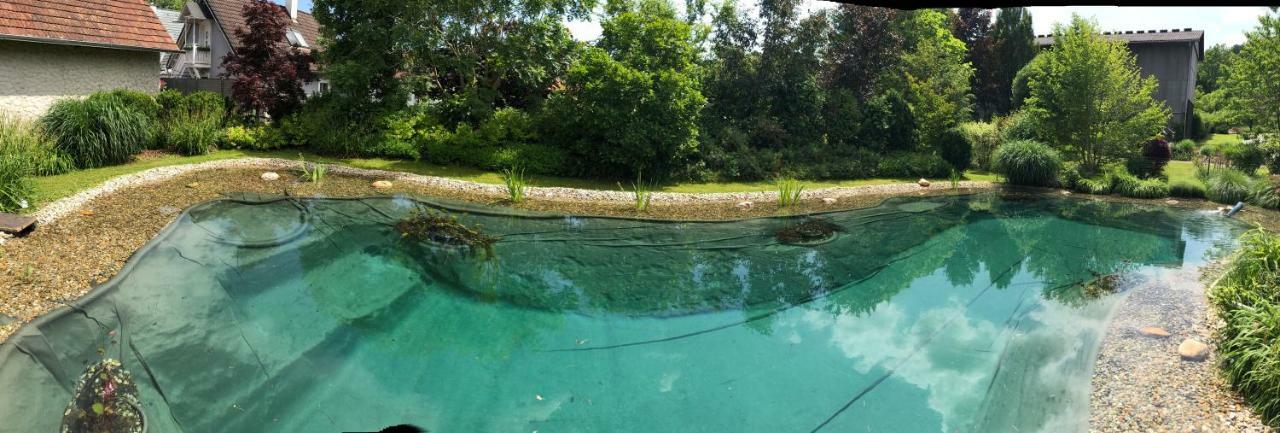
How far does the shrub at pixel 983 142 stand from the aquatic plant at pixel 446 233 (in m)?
15.9

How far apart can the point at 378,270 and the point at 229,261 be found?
1716mm

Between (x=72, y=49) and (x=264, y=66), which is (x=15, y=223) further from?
(x=264, y=66)

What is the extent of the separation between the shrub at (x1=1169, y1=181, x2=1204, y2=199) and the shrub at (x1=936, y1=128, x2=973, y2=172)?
15.2 feet

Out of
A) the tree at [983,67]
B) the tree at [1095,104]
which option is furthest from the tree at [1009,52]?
the tree at [1095,104]

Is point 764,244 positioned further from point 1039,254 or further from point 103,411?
point 103,411

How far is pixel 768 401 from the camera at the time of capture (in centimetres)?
612

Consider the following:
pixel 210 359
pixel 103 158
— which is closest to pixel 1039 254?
pixel 210 359

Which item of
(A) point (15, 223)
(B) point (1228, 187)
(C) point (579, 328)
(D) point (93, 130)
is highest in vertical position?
(D) point (93, 130)

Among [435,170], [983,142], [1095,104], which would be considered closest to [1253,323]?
[435,170]

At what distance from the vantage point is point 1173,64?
88.1 feet

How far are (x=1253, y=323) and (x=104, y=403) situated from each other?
9483mm

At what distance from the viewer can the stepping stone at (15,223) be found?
26.9ft

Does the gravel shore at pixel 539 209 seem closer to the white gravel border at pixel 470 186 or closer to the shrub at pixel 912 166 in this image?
the white gravel border at pixel 470 186

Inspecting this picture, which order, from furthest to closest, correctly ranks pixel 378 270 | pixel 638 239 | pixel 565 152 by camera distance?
pixel 565 152, pixel 638 239, pixel 378 270
